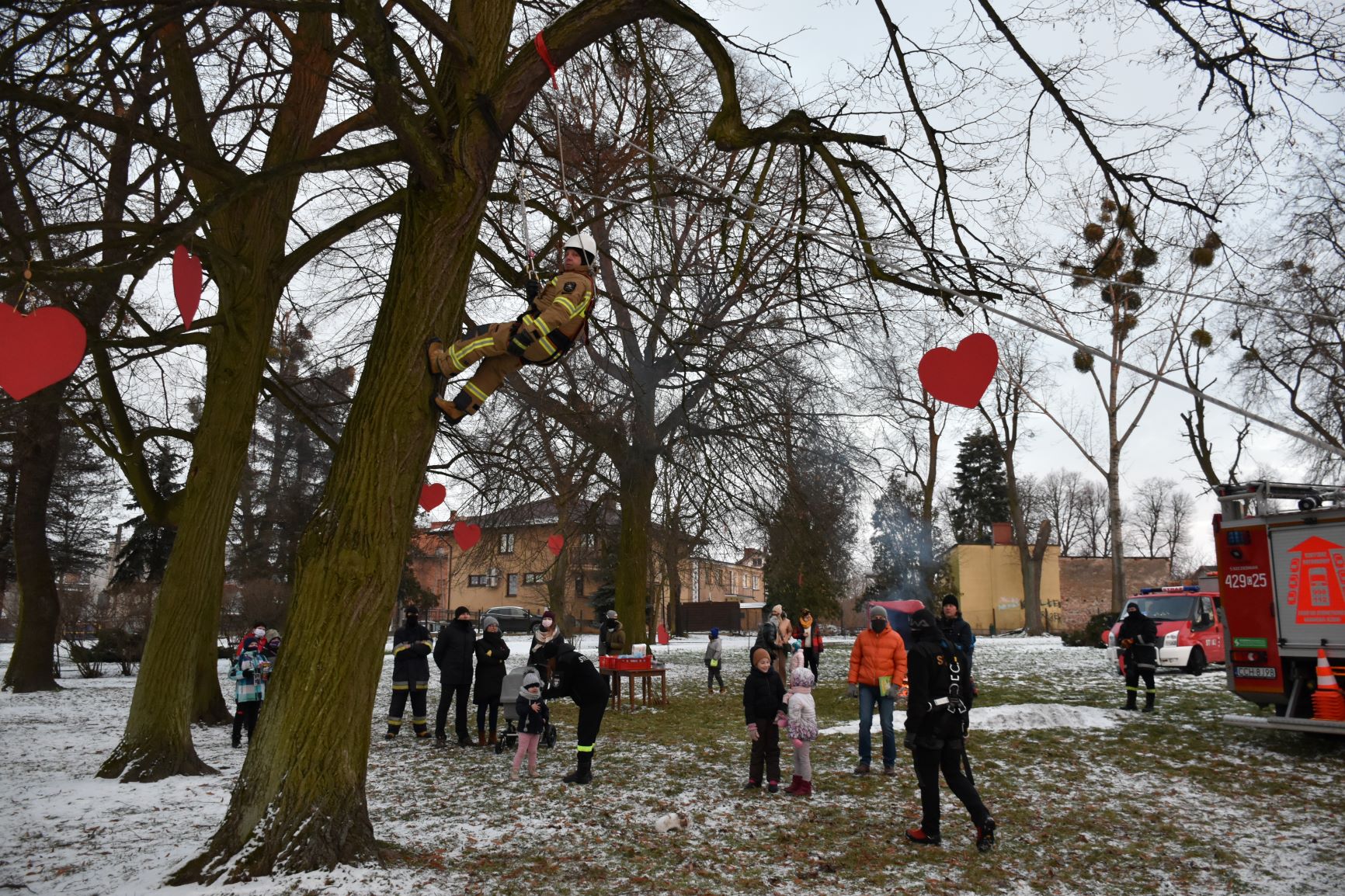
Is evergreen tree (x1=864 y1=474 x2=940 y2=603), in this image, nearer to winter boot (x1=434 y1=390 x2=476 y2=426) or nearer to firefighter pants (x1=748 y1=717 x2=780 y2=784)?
firefighter pants (x1=748 y1=717 x2=780 y2=784)

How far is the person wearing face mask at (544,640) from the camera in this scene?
9.47 m

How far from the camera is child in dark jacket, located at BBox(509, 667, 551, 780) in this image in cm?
915

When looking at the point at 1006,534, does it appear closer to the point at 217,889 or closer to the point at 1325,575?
the point at 1325,575

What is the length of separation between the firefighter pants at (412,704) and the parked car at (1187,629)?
49.5 feet

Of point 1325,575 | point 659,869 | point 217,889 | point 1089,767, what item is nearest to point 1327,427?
point 1325,575

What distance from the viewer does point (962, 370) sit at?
6.21 m

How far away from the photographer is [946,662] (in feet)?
22.5

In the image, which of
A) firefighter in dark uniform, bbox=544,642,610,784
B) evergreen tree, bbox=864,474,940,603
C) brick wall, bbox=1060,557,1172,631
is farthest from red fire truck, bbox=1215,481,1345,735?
brick wall, bbox=1060,557,1172,631

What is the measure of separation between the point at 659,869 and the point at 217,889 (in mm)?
2670

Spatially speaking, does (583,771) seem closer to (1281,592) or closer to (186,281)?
(186,281)

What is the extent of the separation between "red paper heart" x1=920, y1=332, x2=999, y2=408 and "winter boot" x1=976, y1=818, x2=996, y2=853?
303cm

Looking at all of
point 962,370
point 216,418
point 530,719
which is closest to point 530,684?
point 530,719

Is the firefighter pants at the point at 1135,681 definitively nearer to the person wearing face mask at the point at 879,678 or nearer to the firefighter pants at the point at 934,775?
the person wearing face mask at the point at 879,678

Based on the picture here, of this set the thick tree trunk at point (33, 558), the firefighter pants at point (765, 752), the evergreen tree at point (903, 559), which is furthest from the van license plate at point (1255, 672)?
the evergreen tree at point (903, 559)
